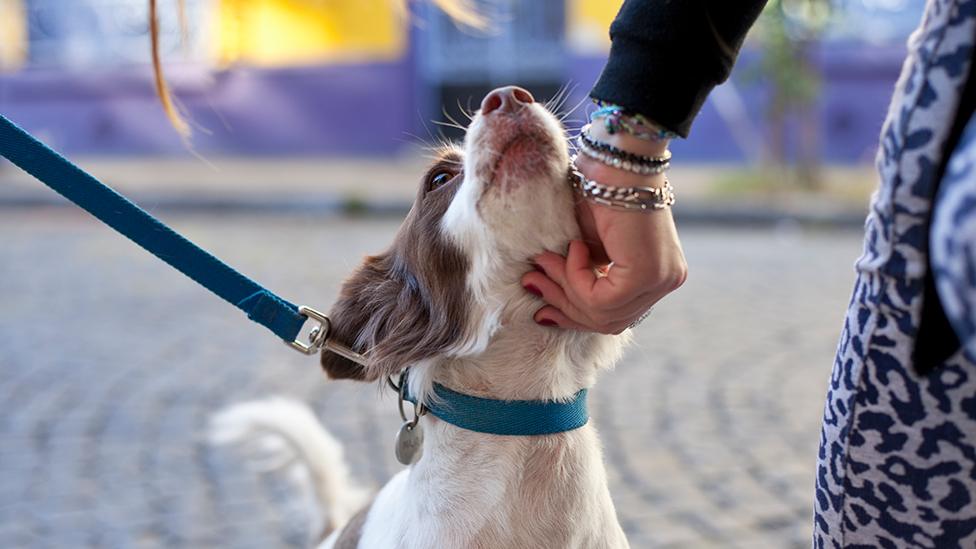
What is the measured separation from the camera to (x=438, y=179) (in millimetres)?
1858

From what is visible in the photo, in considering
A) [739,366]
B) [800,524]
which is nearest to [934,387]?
[800,524]

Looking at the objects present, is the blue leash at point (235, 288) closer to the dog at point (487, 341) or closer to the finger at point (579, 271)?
the dog at point (487, 341)

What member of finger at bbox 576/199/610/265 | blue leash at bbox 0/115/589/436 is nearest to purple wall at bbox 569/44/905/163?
blue leash at bbox 0/115/589/436

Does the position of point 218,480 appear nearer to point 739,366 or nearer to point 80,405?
point 80,405

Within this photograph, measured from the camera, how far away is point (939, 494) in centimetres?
127

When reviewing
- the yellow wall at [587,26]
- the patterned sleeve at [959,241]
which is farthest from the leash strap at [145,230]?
the yellow wall at [587,26]

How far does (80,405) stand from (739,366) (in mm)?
3111

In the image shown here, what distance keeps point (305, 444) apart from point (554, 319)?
111 cm

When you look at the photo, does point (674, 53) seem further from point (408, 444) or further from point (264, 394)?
point (264, 394)

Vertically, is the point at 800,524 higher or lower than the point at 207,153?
higher

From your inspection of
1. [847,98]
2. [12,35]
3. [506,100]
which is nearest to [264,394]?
[506,100]

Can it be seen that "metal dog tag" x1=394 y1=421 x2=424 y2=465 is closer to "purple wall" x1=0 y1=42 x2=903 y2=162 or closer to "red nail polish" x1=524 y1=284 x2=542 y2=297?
"red nail polish" x1=524 y1=284 x2=542 y2=297

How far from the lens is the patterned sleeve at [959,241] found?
98 cm

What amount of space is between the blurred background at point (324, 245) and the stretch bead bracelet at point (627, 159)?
0.79 m
